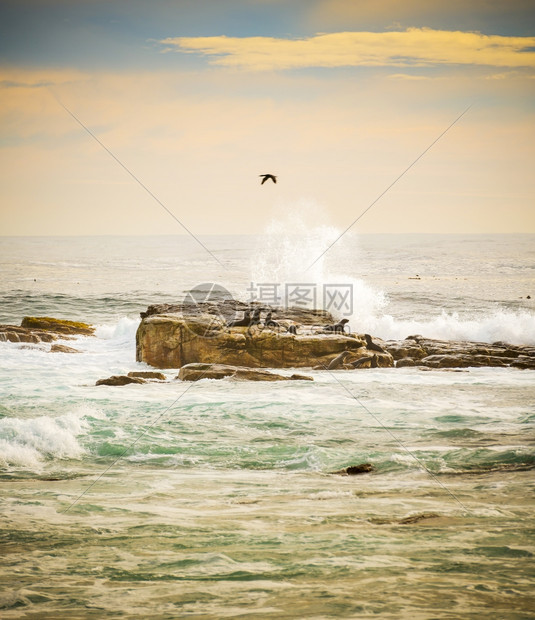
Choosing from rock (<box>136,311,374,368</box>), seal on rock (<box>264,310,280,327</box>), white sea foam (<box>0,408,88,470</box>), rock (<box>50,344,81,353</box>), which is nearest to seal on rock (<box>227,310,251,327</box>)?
rock (<box>136,311,374,368</box>)

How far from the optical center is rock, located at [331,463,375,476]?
922 cm

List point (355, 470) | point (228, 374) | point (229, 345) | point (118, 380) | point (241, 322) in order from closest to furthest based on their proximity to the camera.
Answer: point (355, 470)
point (118, 380)
point (228, 374)
point (229, 345)
point (241, 322)

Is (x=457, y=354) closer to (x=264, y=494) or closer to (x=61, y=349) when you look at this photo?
(x=61, y=349)

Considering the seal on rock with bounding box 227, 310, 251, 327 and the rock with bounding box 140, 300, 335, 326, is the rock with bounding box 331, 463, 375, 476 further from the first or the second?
the rock with bounding box 140, 300, 335, 326

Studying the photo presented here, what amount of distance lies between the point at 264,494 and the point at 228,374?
27.6 feet

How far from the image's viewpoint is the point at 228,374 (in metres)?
16.6

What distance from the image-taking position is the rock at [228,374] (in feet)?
53.2

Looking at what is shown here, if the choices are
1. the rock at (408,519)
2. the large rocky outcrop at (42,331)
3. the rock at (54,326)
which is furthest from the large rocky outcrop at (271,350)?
the rock at (408,519)

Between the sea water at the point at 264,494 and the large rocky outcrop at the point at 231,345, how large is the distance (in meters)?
0.82

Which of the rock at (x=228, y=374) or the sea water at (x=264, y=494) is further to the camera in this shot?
the rock at (x=228, y=374)

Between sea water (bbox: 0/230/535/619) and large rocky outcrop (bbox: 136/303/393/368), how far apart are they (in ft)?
2.69

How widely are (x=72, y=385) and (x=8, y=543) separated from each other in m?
9.13

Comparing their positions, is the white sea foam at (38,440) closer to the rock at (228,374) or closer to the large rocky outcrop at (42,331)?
the rock at (228,374)

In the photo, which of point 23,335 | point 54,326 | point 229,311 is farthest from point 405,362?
point 54,326
